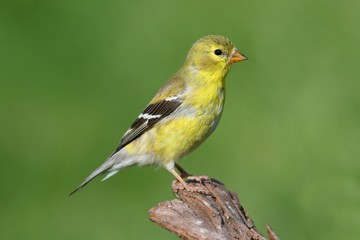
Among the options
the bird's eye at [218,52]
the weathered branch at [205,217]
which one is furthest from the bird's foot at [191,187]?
the bird's eye at [218,52]

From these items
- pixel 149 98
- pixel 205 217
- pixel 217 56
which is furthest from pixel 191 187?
pixel 149 98

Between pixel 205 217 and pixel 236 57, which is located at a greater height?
pixel 236 57

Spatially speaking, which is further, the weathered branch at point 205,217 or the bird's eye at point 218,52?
the bird's eye at point 218,52

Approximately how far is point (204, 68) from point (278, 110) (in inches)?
85.7

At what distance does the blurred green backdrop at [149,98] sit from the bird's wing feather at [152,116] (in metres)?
1.10

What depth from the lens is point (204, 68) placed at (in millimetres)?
6898

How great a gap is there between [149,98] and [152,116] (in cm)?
219

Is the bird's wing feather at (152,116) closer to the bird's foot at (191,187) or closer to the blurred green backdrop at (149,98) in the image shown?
the bird's foot at (191,187)

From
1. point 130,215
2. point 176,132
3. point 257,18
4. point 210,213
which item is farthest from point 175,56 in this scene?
point 210,213

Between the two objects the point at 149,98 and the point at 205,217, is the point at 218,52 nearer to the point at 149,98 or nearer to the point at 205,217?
the point at 205,217

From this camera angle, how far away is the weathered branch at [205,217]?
5.49 m

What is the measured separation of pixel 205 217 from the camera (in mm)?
5676

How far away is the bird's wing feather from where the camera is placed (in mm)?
6734

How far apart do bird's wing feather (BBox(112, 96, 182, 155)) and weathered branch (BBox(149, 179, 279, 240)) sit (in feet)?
2.74
